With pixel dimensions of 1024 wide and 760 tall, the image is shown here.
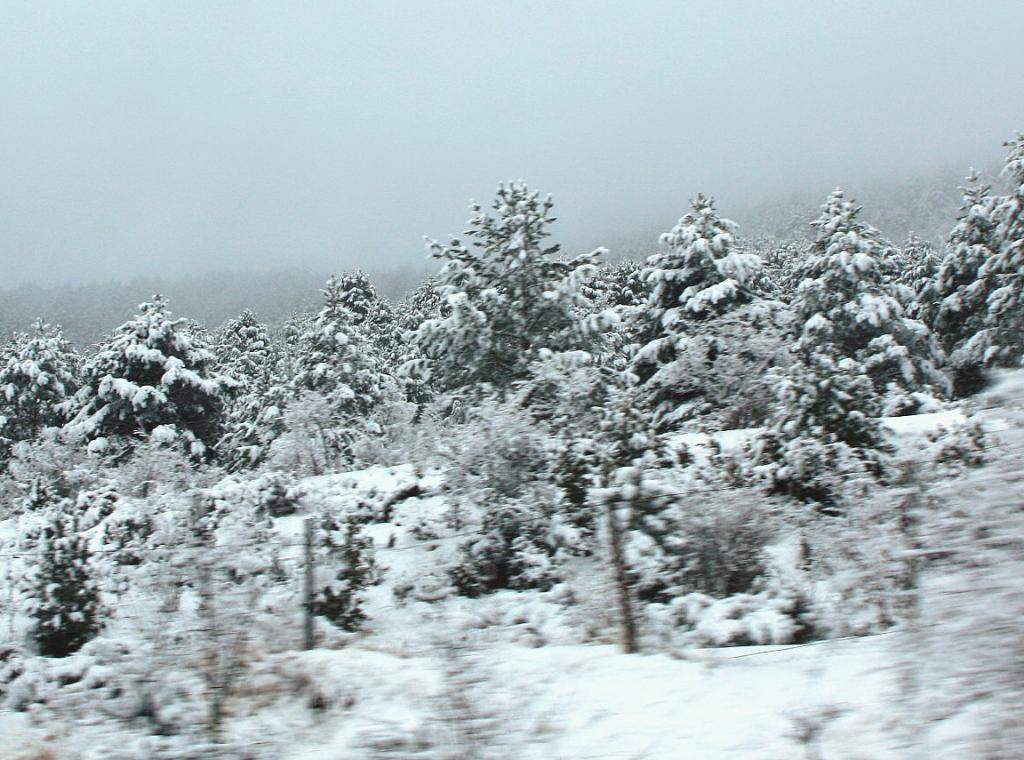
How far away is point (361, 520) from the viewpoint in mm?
10617

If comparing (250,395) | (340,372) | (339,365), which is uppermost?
(250,395)

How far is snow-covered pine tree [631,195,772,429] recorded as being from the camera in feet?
65.3

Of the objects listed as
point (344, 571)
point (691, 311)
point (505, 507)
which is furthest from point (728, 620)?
point (691, 311)

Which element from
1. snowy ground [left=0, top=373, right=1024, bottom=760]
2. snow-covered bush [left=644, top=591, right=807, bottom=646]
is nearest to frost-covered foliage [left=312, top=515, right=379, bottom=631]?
snowy ground [left=0, top=373, right=1024, bottom=760]

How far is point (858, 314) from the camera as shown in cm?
2422

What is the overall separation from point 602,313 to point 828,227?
1091 cm

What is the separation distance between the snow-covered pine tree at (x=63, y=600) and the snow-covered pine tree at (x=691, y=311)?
13952mm

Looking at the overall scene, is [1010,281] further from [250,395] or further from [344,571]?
[250,395]

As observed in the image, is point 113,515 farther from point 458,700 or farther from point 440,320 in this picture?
point 440,320

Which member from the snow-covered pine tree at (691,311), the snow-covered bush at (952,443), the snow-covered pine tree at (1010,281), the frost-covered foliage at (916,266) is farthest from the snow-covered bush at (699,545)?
the frost-covered foliage at (916,266)

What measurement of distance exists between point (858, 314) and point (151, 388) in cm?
2350

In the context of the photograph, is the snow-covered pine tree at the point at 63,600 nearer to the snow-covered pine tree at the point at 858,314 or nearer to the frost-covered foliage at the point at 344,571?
the frost-covered foliage at the point at 344,571

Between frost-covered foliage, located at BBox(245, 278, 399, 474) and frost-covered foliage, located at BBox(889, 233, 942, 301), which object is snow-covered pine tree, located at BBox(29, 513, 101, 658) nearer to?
frost-covered foliage, located at BBox(245, 278, 399, 474)

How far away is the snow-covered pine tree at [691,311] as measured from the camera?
19.9 m
